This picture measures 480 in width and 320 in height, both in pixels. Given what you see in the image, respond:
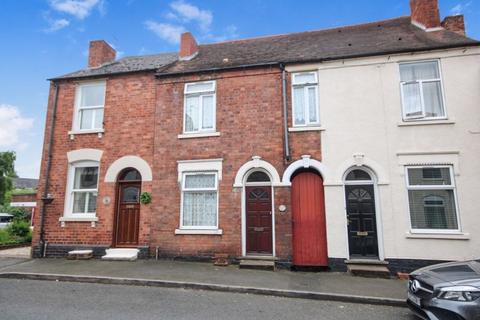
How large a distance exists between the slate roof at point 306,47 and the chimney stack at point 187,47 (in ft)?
0.94

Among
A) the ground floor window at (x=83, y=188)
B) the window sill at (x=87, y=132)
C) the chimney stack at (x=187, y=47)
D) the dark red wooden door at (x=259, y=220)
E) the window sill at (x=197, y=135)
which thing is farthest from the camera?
the chimney stack at (x=187, y=47)

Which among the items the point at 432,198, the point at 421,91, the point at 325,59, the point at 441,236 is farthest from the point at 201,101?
Answer: the point at 441,236

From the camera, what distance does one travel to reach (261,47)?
37.3 ft

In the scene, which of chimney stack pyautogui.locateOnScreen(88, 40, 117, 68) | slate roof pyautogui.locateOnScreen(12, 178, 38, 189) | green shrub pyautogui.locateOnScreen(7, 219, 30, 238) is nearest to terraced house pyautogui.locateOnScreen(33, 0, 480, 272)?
chimney stack pyautogui.locateOnScreen(88, 40, 117, 68)

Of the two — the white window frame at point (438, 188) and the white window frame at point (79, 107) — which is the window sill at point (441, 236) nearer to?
the white window frame at point (438, 188)

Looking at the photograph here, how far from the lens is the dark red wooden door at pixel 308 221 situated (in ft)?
27.0

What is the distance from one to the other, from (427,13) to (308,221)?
8156 millimetres

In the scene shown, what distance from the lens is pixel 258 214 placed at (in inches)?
345

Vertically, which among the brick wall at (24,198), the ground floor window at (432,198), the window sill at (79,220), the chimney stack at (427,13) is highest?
the chimney stack at (427,13)

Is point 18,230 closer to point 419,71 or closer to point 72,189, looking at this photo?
point 72,189

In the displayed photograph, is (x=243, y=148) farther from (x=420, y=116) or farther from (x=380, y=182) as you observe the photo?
(x=420, y=116)

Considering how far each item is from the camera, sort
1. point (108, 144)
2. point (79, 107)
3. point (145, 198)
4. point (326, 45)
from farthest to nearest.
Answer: point (79, 107) → point (326, 45) → point (108, 144) → point (145, 198)

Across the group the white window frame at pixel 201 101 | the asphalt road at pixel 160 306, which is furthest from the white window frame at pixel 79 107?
the asphalt road at pixel 160 306

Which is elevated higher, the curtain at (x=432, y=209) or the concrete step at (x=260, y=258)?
the curtain at (x=432, y=209)
